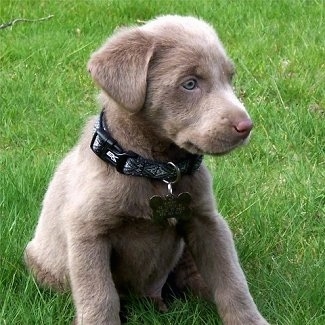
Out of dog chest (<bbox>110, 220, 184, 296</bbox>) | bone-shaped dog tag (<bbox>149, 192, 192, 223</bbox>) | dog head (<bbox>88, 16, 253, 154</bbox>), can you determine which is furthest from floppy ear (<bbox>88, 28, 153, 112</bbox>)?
dog chest (<bbox>110, 220, 184, 296</bbox>)

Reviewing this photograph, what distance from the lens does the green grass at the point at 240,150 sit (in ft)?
11.3

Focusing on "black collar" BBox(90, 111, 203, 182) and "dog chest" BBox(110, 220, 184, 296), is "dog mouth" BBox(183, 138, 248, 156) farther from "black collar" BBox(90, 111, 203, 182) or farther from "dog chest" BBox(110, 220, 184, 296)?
"dog chest" BBox(110, 220, 184, 296)

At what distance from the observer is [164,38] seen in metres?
→ 3.08

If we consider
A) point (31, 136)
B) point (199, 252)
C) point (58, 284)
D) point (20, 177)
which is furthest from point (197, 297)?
point (31, 136)

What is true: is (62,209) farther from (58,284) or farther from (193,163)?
(193,163)

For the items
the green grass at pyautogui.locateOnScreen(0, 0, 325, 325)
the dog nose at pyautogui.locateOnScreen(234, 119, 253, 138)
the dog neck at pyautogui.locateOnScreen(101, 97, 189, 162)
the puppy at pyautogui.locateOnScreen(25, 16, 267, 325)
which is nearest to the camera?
the dog nose at pyautogui.locateOnScreen(234, 119, 253, 138)

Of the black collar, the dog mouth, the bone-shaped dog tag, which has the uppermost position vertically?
the dog mouth

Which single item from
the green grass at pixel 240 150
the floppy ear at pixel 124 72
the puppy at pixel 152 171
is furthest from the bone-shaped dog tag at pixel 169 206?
the green grass at pixel 240 150

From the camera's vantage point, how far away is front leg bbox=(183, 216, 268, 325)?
10.5 ft

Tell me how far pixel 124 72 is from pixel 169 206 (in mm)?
479

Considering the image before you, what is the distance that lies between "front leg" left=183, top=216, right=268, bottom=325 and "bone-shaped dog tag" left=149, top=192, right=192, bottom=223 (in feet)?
0.46

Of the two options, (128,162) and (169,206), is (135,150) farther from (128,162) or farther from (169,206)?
(169,206)

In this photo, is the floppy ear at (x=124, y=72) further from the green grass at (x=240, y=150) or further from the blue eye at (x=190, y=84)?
the green grass at (x=240, y=150)

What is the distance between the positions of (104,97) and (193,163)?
41cm
